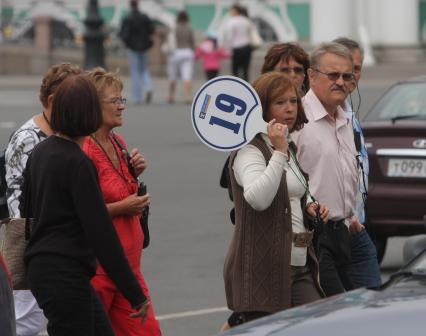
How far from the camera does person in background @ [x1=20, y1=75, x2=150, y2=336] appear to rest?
6.21 meters

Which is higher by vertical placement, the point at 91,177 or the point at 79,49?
the point at 91,177

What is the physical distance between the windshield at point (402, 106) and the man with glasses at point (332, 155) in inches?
182

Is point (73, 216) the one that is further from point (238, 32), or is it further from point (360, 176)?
point (238, 32)

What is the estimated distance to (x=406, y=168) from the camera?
11781 millimetres

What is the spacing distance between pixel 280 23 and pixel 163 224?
36.7 m

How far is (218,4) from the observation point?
51.7 m

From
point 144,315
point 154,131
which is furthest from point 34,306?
point 154,131

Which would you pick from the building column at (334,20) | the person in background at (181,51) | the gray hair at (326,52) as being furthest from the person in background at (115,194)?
the building column at (334,20)

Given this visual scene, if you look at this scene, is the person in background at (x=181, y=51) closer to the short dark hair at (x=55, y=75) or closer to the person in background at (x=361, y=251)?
the person in background at (x=361, y=251)

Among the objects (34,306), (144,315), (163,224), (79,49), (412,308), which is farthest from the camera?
(79,49)

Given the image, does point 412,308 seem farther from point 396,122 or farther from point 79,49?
point 79,49

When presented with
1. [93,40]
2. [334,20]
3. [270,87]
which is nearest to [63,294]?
[270,87]

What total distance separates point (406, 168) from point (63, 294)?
5.86 meters

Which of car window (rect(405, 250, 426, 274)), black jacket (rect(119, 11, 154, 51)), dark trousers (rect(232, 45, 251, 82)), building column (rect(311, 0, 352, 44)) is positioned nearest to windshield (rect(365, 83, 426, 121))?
car window (rect(405, 250, 426, 274))
